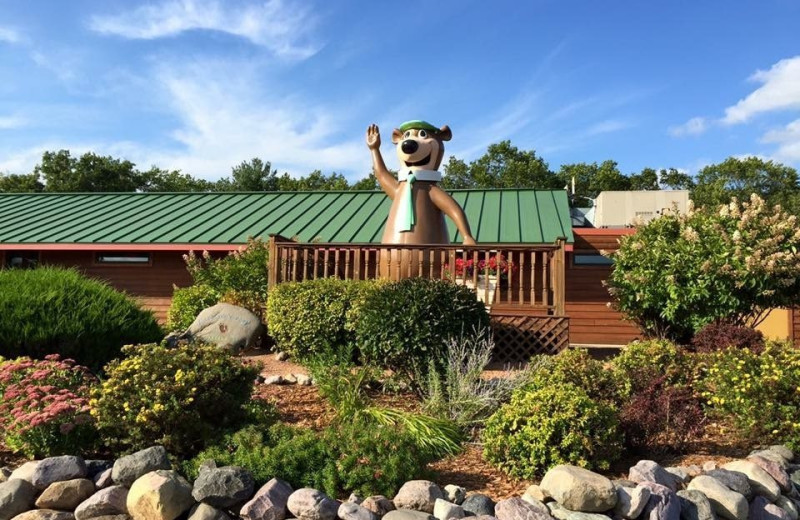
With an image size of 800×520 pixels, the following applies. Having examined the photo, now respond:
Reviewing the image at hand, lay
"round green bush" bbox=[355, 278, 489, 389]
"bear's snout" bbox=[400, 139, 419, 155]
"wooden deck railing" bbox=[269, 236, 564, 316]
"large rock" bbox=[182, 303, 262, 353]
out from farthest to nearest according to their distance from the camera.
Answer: "bear's snout" bbox=[400, 139, 419, 155]
"large rock" bbox=[182, 303, 262, 353]
"wooden deck railing" bbox=[269, 236, 564, 316]
"round green bush" bbox=[355, 278, 489, 389]

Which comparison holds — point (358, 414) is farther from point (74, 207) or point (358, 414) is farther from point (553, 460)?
point (74, 207)

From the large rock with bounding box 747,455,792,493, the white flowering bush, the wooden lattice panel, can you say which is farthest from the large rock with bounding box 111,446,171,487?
the white flowering bush

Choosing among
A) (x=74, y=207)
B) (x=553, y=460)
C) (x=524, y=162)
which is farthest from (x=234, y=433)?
(x=524, y=162)

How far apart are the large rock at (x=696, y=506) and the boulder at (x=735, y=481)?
0.87 ft

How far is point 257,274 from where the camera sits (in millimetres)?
11188

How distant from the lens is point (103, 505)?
3840 mm

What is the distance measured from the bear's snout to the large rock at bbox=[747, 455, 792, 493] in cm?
756

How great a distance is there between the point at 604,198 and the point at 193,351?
18.3 meters

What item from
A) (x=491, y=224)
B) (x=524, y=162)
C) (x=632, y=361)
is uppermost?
(x=524, y=162)

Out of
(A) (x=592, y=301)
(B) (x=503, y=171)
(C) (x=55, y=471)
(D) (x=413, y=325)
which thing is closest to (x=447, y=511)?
(C) (x=55, y=471)

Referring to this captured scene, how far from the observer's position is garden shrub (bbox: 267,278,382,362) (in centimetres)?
830

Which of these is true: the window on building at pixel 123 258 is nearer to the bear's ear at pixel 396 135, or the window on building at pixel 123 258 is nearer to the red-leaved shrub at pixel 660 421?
the bear's ear at pixel 396 135

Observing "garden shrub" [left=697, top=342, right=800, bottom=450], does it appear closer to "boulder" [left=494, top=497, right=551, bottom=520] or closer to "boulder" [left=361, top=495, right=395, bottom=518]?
"boulder" [left=494, top=497, right=551, bottom=520]

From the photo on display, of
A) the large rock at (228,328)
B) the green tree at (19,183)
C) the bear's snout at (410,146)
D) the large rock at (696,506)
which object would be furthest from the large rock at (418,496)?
the green tree at (19,183)
